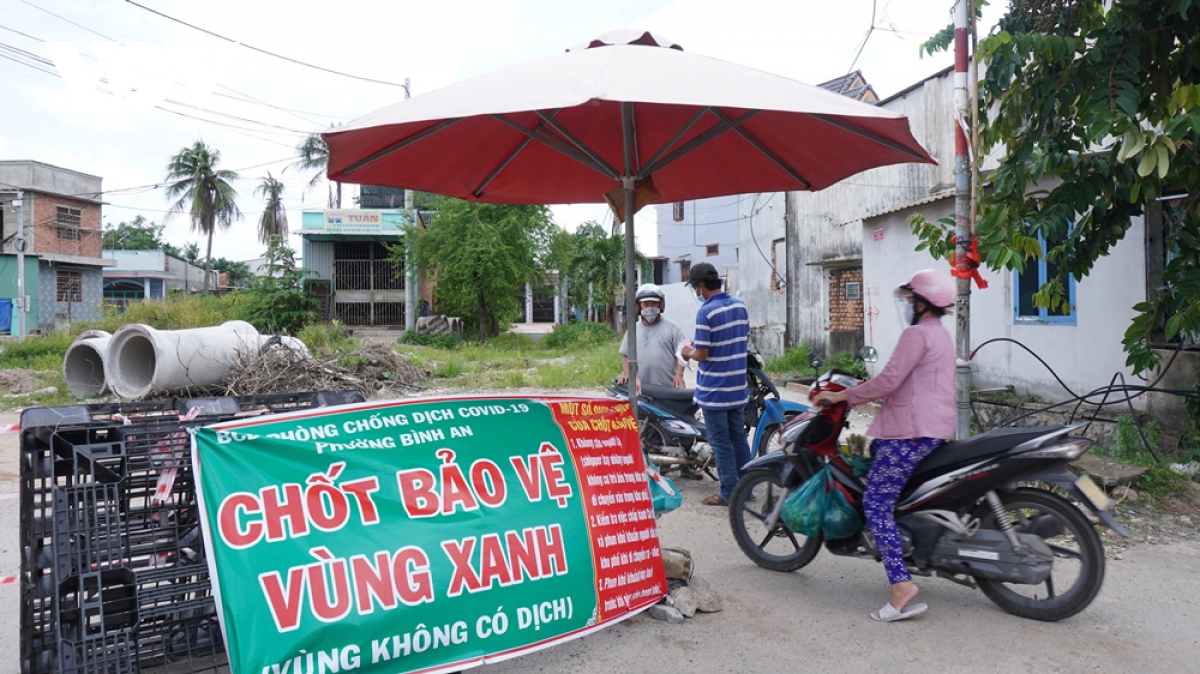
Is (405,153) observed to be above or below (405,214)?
below

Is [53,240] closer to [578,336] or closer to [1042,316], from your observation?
[578,336]

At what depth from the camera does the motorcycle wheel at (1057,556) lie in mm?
3549

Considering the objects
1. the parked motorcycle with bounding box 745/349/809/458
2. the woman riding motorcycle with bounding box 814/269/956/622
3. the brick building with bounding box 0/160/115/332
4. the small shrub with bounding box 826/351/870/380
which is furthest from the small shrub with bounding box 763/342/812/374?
the brick building with bounding box 0/160/115/332

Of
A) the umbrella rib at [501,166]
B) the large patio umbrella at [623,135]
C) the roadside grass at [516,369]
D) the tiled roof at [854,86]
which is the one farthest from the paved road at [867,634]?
the tiled roof at [854,86]

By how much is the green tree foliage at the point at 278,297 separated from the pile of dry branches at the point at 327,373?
10237mm

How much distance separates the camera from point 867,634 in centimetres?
366

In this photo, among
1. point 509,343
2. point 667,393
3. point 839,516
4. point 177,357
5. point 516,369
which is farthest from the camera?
point 509,343

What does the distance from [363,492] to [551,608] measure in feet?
3.19

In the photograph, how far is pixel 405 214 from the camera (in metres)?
29.4

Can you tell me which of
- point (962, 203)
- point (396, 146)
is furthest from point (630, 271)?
point (962, 203)

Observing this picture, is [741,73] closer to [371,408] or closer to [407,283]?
[371,408]

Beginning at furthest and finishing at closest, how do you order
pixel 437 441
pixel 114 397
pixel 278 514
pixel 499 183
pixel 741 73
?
pixel 114 397
pixel 499 183
pixel 741 73
pixel 437 441
pixel 278 514

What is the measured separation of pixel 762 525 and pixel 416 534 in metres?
2.39

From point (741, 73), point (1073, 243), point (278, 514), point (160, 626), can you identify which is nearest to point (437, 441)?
point (278, 514)
